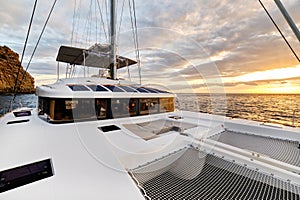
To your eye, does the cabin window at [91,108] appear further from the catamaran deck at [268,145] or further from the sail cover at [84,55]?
the sail cover at [84,55]

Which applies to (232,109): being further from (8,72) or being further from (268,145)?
(8,72)

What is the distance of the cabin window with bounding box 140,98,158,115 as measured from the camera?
15.6ft

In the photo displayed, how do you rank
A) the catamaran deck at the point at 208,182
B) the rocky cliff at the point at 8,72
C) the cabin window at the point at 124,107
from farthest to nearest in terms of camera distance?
1. the rocky cliff at the point at 8,72
2. the cabin window at the point at 124,107
3. the catamaran deck at the point at 208,182

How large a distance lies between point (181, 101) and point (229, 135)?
3.79m

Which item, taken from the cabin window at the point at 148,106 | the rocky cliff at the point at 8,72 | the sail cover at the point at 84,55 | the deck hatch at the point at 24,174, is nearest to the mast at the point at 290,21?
the deck hatch at the point at 24,174

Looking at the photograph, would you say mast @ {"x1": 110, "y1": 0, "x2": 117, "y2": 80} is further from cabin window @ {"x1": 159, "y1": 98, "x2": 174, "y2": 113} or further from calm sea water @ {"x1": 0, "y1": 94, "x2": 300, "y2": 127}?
calm sea water @ {"x1": 0, "y1": 94, "x2": 300, "y2": 127}

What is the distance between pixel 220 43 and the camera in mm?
6734

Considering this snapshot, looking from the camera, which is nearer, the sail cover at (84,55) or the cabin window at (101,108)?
the cabin window at (101,108)

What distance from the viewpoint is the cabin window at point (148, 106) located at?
15.6ft

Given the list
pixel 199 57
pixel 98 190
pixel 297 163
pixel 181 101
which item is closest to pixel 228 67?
pixel 181 101

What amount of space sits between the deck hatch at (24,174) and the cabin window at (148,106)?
3.20 meters

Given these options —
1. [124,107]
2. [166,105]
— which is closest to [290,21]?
[124,107]

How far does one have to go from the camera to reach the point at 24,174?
1520mm

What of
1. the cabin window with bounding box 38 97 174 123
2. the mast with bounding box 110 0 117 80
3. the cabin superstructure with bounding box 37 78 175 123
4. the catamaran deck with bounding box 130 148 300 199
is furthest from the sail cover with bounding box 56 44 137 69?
the catamaran deck with bounding box 130 148 300 199
